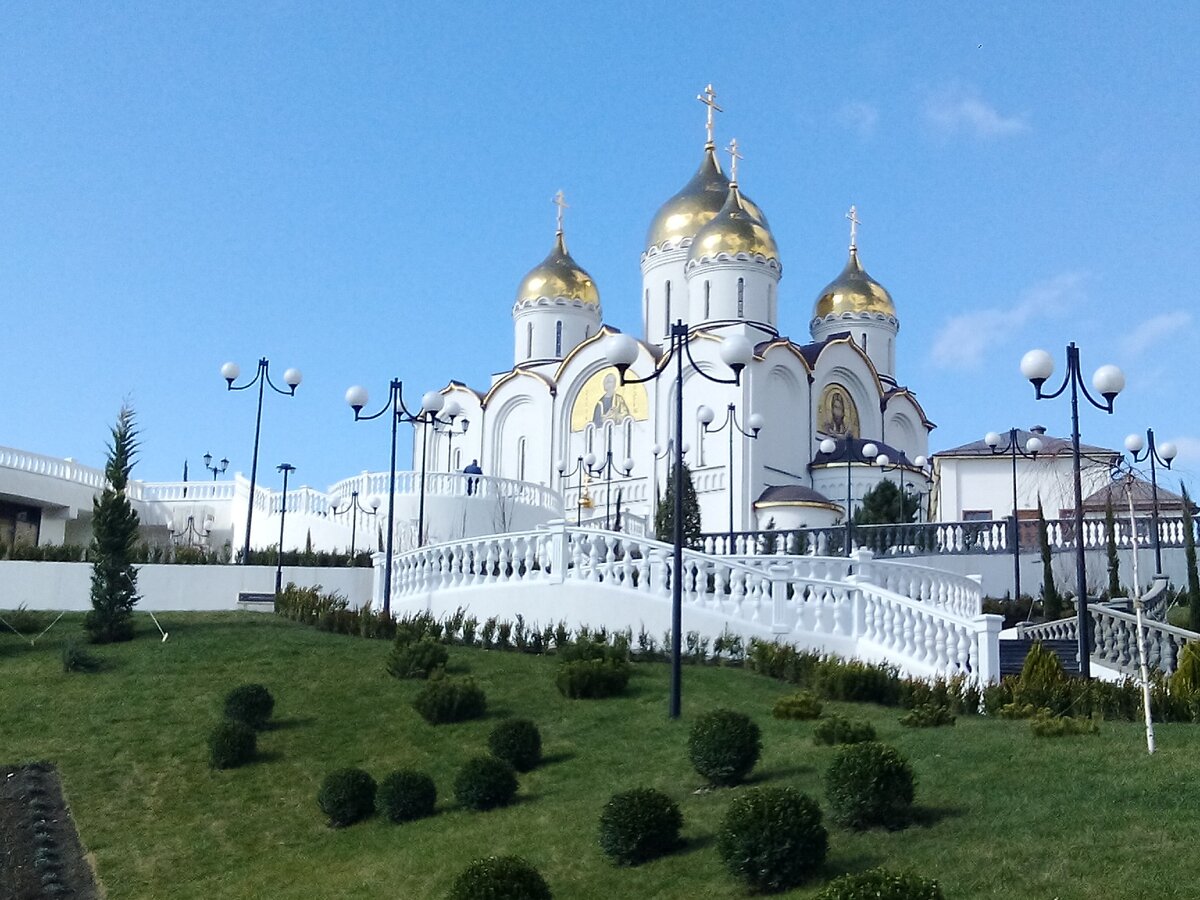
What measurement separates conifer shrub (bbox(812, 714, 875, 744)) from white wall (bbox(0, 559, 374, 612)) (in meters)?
14.2

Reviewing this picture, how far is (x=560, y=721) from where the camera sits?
42.2 ft

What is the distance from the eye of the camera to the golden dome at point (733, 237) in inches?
1663

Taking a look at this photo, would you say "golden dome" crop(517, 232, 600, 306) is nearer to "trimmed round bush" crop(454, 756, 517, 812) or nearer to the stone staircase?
the stone staircase

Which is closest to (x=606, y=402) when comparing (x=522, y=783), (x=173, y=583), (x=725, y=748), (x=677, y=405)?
(x=173, y=583)

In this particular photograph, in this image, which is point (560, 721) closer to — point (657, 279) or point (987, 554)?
point (987, 554)

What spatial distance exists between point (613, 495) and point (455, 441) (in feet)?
29.9

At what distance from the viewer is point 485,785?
10586mm

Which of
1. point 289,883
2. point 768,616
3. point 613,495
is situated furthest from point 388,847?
point 613,495

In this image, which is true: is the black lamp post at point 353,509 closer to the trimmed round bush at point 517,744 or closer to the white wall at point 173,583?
the white wall at point 173,583

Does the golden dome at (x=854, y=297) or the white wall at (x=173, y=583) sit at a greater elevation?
the golden dome at (x=854, y=297)

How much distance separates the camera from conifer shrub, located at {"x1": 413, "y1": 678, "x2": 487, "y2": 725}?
514 inches

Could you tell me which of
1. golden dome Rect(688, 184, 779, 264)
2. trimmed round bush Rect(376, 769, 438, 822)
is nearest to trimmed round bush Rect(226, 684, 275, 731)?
trimmed round bush Rect(376, 769, 438, 822)

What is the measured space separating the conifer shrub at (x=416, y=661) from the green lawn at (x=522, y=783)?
0.22 meters

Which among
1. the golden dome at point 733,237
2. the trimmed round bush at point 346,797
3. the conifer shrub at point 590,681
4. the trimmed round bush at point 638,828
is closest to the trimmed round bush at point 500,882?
the trimmed round bush at point 638,828
